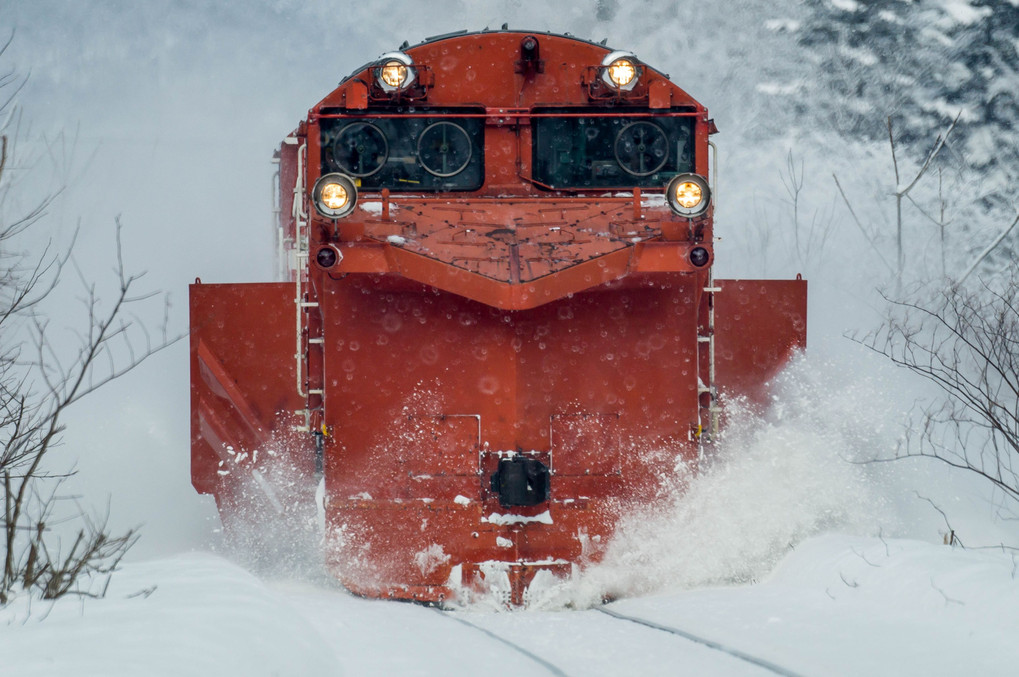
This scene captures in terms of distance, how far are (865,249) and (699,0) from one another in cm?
1942

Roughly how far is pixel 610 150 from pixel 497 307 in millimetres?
1522

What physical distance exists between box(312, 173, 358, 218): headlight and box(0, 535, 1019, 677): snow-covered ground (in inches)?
83.1

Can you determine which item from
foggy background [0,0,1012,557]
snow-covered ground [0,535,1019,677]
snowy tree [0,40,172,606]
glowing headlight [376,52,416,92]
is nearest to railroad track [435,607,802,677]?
snow-covered ground [0,535,1019,677]

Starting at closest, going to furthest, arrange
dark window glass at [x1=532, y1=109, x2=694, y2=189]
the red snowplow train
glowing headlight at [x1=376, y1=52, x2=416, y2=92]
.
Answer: the red snowplow train < glowing headlight at [x1=376, y1=52, x2=416, y2=92] < dark window glass at [x1=532, y1=109, x2=694, y2=189]

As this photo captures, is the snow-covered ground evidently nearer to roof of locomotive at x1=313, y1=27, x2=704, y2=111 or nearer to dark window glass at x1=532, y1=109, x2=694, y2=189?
dark window glass at x1=532, y1=109, x2=694, y2=189

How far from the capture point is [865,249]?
3053 cm

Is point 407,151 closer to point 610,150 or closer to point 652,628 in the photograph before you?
point 610,150

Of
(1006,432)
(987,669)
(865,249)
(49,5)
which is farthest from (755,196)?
(987,669)

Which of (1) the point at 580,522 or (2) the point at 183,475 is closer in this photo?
(1) the point at 580,522

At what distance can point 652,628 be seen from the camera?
4.86 metres

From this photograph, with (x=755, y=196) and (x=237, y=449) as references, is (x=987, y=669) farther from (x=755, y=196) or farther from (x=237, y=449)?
(x=755, y=196)

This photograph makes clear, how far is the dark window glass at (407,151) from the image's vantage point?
20.7ft

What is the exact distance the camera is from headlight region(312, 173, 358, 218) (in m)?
5.70

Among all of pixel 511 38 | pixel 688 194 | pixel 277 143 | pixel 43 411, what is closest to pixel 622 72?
pixel 511 38
